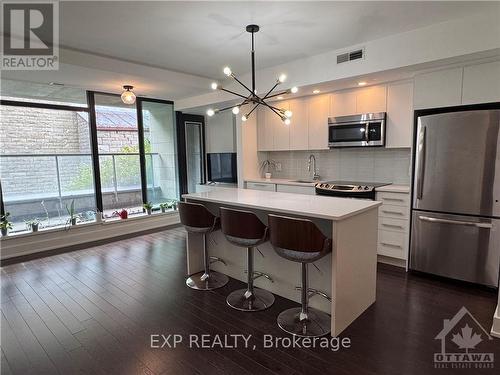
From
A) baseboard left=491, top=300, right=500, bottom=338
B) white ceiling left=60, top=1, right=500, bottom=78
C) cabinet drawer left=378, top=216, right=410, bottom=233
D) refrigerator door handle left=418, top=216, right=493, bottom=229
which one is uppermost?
white ceiling left=60, top=1, right=500, bottom=78

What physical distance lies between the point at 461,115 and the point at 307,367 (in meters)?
2.82

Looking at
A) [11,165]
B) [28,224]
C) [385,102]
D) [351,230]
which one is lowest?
[28,224]

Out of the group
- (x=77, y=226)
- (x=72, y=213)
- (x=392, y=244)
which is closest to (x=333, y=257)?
(x=392, y=244)

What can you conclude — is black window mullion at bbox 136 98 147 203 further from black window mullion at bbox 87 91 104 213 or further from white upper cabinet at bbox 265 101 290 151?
white upper cabinet at bbox 265 101 290 151

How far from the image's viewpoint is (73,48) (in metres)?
3.51

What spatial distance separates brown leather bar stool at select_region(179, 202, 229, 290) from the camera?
3037 millimetres

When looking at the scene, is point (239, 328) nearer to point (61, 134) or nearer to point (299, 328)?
point (299, 328)

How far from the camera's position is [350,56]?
3.60 metres

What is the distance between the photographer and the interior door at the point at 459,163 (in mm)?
2891

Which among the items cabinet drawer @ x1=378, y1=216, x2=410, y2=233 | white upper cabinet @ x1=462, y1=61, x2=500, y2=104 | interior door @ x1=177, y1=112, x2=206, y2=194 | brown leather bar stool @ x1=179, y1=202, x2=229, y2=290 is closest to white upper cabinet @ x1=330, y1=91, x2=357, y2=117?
white upper cabinet @ x1=462, y1=61, x2=500, y2=104

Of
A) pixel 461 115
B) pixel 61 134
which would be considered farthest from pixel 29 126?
pixel 461 115

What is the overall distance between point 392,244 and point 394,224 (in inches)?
10.4

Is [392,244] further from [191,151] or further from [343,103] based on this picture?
[191,151]

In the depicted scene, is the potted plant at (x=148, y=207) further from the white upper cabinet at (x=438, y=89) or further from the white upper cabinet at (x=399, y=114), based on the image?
the white upper cabinet at (x=438, y=89)
